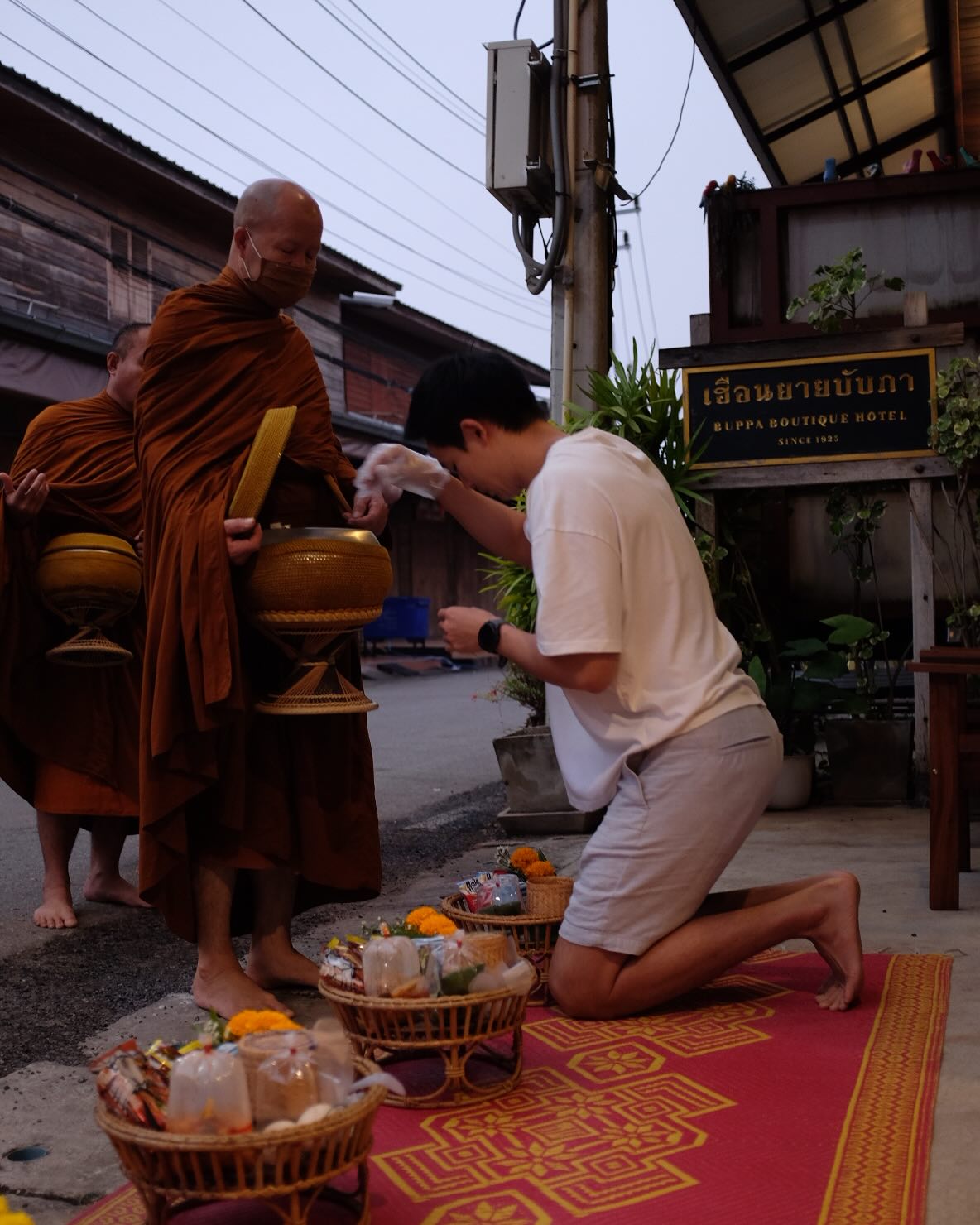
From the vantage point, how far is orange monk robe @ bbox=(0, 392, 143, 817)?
3650 millimetres

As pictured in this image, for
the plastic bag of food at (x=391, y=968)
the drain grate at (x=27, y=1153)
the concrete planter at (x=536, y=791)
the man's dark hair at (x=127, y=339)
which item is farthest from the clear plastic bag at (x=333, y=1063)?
the concrete planter at (x=536, y=791)

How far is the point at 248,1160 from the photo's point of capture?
158 centimetres

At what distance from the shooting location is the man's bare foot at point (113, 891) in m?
3.92

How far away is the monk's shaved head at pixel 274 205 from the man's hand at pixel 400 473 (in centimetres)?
54

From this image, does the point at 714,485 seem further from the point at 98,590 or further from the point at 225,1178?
the point at 225,1178

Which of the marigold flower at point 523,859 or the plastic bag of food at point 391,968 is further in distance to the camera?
the marigold flower at point 523,859

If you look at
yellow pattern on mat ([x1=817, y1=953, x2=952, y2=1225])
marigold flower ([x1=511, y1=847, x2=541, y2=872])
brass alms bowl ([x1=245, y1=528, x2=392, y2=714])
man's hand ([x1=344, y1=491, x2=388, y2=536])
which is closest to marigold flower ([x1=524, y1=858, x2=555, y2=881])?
marigold flower ([x1=511, y1=847, x2=541, y2=872])

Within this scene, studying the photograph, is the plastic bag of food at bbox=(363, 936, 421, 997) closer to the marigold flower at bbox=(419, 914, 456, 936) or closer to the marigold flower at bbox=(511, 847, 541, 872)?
the marigold flower at bbox=(419, 914, 456, 936)

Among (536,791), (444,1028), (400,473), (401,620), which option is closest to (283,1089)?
(444,1028)

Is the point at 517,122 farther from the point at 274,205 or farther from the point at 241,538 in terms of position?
the point at 241,538

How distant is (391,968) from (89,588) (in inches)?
70.8

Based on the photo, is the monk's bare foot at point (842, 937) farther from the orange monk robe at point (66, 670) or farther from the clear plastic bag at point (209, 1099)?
the orange monk robe at point (66, 670)

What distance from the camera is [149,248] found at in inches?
559

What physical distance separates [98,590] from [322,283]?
1446 cm
